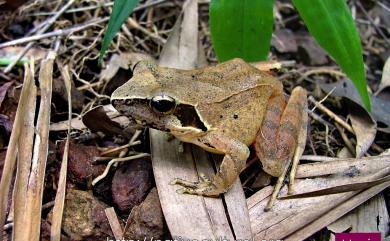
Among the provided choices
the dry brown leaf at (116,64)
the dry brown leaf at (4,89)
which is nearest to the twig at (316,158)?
the dry brown leaf at (116,64)

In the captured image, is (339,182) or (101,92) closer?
(339,182)

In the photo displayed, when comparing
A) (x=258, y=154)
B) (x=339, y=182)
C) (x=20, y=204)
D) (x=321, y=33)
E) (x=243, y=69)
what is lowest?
(x=339, y=182)

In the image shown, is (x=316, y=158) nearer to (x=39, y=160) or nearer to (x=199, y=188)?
(x=199, y=188)

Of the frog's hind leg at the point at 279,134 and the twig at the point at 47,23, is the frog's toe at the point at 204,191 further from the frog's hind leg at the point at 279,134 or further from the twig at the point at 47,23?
the twig at the point at 47,23

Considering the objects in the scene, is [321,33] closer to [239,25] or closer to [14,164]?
[239,25]

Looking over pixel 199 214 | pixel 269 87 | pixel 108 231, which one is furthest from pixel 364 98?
pixel 108 231

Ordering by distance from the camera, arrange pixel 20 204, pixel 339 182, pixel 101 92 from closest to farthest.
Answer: pixel 20 204 < pixel 339 182 < pixel 101 92

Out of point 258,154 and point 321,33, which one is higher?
point 321,33

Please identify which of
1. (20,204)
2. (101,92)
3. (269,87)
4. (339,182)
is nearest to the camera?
(20,204)
